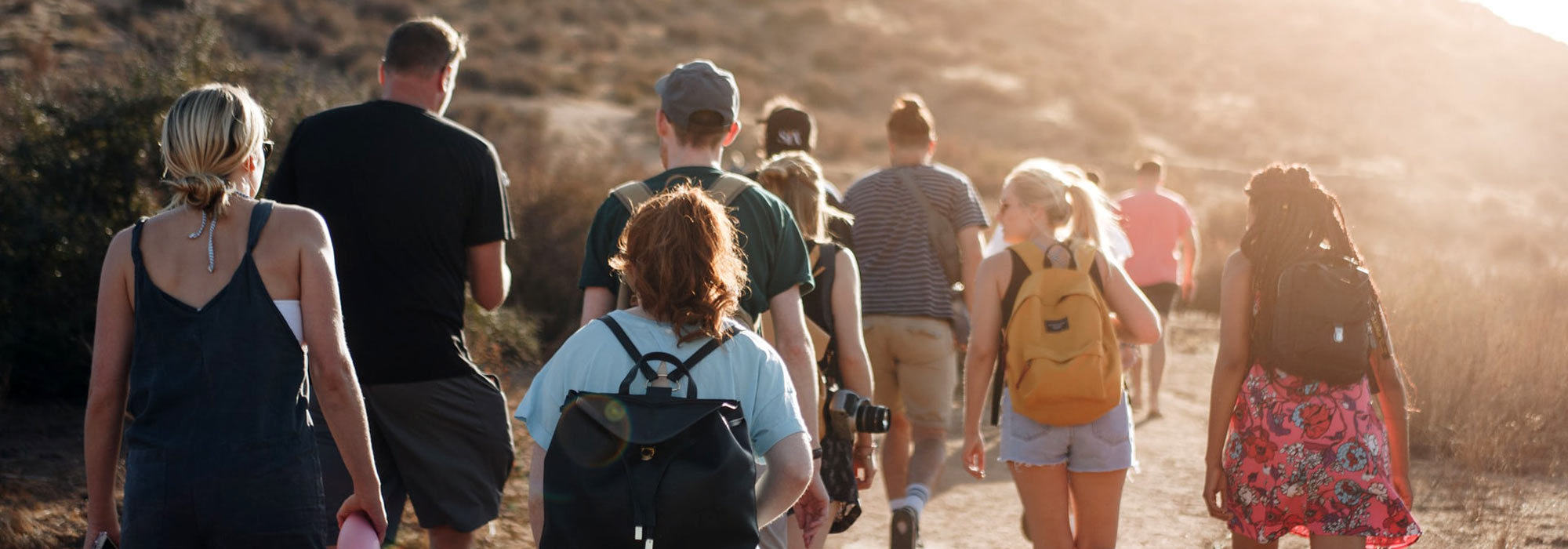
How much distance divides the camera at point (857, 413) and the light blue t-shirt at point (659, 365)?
1.05m

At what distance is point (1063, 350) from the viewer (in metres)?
3.90

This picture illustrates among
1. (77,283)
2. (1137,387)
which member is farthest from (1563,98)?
(77,283)

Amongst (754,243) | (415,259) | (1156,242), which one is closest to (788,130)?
(415,259)

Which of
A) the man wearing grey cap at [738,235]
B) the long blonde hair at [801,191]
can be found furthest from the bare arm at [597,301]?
the long blonde hair at [801,191]

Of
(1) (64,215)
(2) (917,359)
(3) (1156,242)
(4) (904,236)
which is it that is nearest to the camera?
(2) (917,359)

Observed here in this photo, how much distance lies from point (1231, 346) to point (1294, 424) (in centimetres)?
29

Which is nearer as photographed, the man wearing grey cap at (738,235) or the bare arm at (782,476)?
the bare arm at (782,476)

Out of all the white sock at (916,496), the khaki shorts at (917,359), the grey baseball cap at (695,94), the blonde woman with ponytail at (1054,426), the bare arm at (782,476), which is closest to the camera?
the bare arm at (782,476)

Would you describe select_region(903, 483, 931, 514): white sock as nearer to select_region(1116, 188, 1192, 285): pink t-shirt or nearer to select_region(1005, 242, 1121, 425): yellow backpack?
select_region(1005, 242, 1121, 425): yellow backpack

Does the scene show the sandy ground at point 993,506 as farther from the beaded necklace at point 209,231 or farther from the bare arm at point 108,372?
the beaded necklace at point 209,231

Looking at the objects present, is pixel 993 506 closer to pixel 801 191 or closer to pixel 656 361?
pixel 801 191

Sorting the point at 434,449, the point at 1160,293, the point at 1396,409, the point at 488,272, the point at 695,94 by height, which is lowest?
the point at 434,449

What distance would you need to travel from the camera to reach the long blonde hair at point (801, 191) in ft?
13.1

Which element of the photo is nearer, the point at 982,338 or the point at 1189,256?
the point at 982,338
